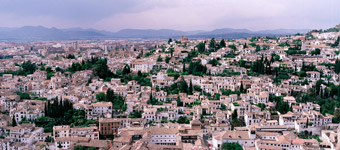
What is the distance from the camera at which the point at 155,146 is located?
58.1 ft

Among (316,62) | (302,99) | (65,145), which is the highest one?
(316,62)

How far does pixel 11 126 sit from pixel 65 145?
495 centimetres

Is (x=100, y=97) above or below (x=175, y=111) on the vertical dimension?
above

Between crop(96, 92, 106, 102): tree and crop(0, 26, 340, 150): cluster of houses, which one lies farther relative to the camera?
crop(96, 92, 106, 102): tree

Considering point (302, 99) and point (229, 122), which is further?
point (302, 99)

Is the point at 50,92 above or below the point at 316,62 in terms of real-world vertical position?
below

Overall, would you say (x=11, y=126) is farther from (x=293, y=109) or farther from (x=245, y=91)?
(x=293, y=109)

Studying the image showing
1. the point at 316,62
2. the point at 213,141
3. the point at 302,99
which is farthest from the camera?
the point at 316,62

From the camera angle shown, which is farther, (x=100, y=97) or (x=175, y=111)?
(x=100, y=97)

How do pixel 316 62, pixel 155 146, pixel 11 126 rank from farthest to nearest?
1. pixel 316 62
2. pixel 11 126
3. pixel 155 146

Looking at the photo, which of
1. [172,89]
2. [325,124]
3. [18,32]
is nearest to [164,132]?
[172,89]

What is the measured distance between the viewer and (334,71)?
3002cm

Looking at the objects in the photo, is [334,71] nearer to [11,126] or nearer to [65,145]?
[65,145]

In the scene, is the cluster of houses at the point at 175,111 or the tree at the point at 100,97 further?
the tree at the point at 100,97
